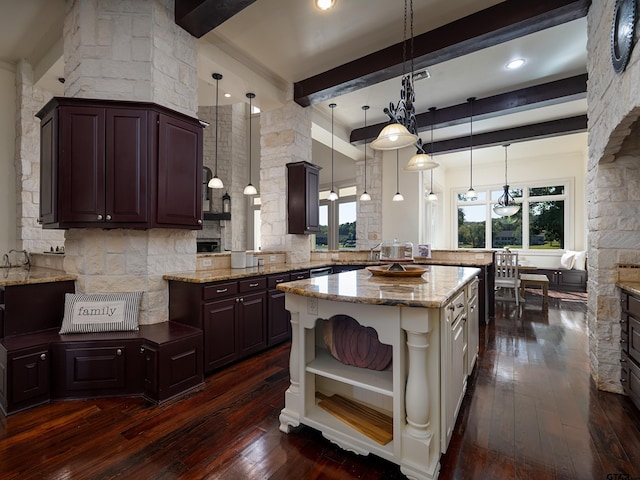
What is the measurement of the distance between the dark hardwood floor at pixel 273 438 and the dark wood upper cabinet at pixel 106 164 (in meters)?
1.42

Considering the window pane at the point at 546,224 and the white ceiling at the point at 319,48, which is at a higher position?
the white ceiling at the point at 319,48

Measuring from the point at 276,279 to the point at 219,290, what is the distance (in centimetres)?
77

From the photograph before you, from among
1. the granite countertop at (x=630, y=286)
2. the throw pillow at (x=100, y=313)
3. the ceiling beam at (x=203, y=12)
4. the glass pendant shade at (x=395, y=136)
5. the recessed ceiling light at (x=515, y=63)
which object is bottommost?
the throw pillow at (x=100, y=313)

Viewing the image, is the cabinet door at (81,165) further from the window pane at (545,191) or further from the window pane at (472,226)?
the window pane at (545,191)

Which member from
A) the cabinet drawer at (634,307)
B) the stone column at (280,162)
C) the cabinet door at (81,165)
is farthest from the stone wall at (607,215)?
the cabinet door at (81,165)

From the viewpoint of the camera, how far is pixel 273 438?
1.82m

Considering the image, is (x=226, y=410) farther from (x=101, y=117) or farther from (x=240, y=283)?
(x=101, y=117)

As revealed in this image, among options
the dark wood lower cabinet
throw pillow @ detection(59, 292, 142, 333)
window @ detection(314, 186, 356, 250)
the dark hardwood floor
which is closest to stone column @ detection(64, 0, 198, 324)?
throw pillow @ detection(59, 292, 142, 333)

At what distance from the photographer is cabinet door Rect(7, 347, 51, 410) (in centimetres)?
204

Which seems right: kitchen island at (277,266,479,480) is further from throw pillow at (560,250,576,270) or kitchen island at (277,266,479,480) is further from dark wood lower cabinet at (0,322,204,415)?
throw pillow at (560,250,576,270)

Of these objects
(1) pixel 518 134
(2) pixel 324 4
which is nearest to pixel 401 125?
(2) pixel 324 4

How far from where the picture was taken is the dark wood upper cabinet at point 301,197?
14.2 feet

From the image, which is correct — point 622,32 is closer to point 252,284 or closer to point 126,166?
point 252,284

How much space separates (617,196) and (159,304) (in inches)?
153
